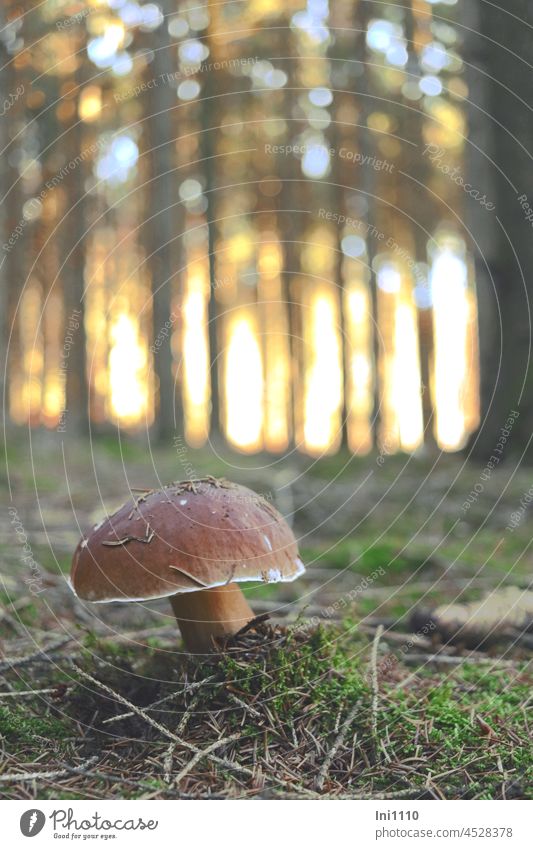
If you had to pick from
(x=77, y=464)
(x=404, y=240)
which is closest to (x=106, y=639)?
(x=77, y=464)

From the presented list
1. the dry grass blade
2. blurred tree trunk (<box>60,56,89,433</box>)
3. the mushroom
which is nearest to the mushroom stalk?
the mushroom

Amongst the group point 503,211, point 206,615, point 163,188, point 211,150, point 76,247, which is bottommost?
point 206,615

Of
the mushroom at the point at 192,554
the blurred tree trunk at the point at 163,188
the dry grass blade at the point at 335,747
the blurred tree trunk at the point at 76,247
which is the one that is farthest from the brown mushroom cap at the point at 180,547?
the blurred tree trunk at the point at 76,247

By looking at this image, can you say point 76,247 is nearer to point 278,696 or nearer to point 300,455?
point 300,455

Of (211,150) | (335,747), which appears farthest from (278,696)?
(211,150)

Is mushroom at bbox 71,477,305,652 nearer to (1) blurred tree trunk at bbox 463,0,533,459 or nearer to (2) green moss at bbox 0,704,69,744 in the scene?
(2) green moss at bbox 0,704,69,744

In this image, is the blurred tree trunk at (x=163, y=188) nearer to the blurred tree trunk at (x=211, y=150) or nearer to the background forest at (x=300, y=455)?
the background forest at (x=300, y=455)
